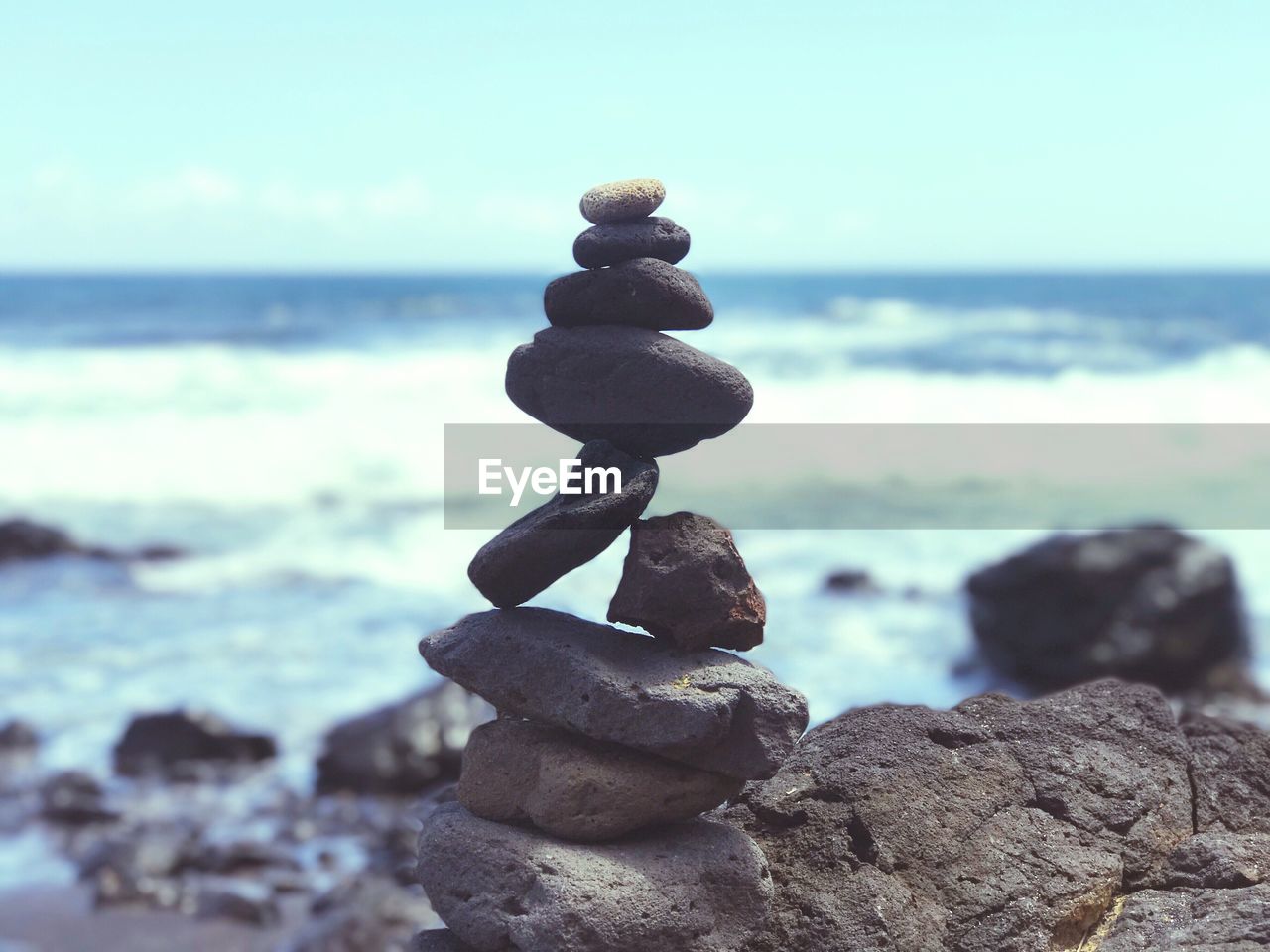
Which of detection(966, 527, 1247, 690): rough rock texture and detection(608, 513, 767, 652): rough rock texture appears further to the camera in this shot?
detection(966, 527, 1247, 690): rough rock texture

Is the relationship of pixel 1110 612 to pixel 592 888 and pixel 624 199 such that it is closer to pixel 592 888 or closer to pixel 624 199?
pixel 624 199

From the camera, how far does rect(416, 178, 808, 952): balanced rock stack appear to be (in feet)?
13.8

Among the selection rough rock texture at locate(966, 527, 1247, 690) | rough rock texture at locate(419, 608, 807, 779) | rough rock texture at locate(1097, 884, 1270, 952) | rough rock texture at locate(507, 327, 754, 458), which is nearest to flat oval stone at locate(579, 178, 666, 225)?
rough rock texture at locate(507, 327, 754, 458)

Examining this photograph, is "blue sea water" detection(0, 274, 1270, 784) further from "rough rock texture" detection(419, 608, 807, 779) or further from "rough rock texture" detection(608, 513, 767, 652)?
"rough rock texture" detection(608, 513, 767, 652)

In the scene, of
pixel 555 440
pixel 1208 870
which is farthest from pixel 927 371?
pixel 1208 870

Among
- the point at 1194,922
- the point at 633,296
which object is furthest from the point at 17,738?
the point at 1194,922

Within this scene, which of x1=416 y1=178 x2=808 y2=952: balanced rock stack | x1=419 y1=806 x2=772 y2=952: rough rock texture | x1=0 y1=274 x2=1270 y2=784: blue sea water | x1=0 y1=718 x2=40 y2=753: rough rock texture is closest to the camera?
x1=419 y1=806 x2=772 y2=952: rough rock texture

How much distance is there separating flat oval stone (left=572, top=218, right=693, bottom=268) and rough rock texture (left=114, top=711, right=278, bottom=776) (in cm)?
769

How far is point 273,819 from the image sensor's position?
991cm

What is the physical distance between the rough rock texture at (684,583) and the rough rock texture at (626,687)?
0.29 ft

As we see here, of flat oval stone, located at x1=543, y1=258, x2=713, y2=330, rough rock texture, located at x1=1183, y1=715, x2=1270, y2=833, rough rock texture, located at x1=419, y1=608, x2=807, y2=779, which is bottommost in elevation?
rough rock texture, located at x1=1183, y1=715, x2=1270, y2=833

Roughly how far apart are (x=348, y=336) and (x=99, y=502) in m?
24.5

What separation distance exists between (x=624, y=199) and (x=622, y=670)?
165 cm

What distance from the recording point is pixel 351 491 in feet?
68.3
